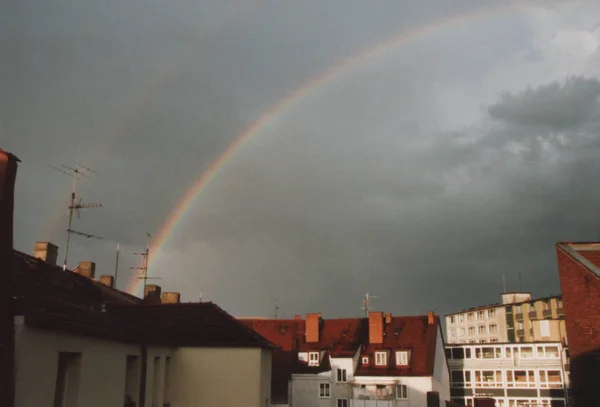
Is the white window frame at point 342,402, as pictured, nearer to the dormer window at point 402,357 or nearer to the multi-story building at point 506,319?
the dormer window at point 402,357

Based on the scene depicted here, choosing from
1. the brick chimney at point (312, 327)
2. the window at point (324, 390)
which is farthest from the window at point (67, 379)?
the brick chimney at point (312, 327)

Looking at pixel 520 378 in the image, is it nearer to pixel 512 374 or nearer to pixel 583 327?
pixel 512 374

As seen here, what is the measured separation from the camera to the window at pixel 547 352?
228ft

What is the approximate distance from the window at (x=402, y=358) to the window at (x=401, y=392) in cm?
264

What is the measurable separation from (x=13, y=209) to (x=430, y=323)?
5449 cm

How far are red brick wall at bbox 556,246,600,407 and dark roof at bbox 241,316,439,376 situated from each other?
35.0m

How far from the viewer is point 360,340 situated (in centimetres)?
6450

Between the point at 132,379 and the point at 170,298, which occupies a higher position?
the point at 170,298

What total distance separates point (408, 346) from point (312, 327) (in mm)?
12076

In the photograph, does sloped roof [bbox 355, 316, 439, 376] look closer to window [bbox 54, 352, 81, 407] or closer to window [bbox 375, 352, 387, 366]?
window [bbox 375, 352, 387, 366]

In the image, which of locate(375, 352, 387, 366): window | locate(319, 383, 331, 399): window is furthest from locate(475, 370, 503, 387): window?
locate(319, 383, 331, 399): window

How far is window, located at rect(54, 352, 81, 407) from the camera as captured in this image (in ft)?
55.9

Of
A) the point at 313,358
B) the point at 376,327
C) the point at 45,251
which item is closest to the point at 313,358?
the point at 313,358

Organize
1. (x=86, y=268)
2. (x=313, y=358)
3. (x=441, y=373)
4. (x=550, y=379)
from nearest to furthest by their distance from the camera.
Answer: (x=86, y=268) < (x=313, y=358) < (x=441, y=373) < (x=550, y=379)
